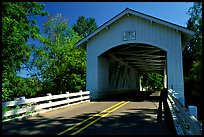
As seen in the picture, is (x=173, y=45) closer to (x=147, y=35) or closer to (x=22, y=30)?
(x=147, y=35)

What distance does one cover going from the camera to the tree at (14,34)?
480 inches

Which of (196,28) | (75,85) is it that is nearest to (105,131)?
(75,85)

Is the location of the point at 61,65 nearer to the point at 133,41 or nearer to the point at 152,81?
the point at 133,41

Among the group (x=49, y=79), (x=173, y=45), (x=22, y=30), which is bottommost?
(x=49, y=79)

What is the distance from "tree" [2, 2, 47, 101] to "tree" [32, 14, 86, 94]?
880cm

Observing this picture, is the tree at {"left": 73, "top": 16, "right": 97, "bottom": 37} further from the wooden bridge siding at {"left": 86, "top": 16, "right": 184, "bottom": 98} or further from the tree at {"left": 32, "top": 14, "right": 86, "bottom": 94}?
the wooden bridge siding at {"left": 86, "top": 16, "right": 184, "bottom": 98}

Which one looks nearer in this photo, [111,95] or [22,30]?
[22,30]

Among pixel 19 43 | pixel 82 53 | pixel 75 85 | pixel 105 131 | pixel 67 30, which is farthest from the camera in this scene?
pixel 67 30

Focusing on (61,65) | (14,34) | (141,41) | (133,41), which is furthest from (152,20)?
(61,65)

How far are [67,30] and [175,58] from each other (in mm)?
19359

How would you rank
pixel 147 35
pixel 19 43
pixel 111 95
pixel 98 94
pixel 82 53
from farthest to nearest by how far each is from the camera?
pixel 82 53, pixel 111 95, pixel 98 94, pixel 147 35, pixel 19 43

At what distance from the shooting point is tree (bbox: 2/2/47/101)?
12195 millimetres

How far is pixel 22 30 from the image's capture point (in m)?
13.9

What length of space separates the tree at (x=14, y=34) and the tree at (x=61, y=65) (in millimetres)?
8799
